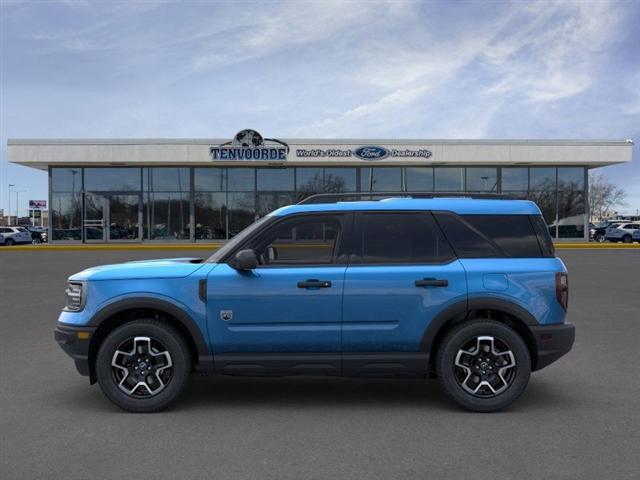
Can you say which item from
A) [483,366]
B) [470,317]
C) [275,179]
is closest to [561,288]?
[470,317]

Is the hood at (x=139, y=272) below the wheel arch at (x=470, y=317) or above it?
above

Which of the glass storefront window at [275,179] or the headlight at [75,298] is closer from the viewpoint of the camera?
the headlight at [75,298]

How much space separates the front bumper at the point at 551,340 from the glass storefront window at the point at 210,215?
1258 inches

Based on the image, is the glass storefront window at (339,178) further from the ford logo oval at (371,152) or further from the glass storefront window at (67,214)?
the glass storefront window at (67,214)

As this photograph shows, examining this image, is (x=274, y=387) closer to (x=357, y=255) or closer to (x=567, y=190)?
(x=357, y=255)

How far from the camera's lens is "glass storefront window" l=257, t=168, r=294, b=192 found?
3631cm

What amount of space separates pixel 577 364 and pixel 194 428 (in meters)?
4.41

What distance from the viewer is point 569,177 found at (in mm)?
36719

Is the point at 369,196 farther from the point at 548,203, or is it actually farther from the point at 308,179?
the point at 548,203

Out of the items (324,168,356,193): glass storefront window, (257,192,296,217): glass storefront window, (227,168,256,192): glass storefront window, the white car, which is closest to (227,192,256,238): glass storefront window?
(227,168,256,192): glass storefront window

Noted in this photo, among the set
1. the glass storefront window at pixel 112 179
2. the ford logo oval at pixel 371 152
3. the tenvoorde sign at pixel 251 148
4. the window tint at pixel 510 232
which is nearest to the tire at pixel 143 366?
the window tint at pixel 510 232

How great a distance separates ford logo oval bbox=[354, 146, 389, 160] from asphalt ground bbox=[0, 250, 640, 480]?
28163 millimetres

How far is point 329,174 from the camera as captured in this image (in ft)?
120

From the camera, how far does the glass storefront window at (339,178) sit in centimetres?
3631
